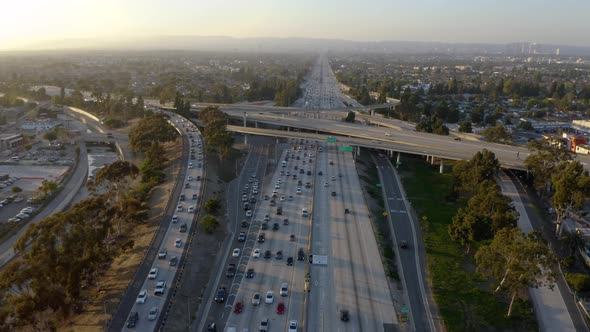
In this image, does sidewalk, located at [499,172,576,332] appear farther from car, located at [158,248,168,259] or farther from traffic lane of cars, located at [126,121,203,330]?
car, located at [158,248,168,259]

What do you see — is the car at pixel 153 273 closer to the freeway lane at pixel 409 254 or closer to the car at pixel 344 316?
the car at pixel 344 316

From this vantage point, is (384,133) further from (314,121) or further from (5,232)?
(5,232)

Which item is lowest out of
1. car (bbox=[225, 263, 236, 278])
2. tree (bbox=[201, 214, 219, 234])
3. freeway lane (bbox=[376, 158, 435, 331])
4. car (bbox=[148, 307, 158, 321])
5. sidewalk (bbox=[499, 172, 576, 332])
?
sidewalk (bbox=[499, 172, 576, 332])

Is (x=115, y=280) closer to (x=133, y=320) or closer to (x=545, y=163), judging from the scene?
(x=133, y=320)

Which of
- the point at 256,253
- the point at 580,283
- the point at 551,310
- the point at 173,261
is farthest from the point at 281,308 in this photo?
the point at 580,283

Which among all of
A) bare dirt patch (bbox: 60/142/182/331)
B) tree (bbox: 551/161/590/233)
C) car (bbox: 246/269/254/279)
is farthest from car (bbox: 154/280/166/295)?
tree (bbox: 551/161/590/233)

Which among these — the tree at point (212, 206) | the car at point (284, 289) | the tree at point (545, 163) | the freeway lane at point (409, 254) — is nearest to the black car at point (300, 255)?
the car at point (284, 289)
